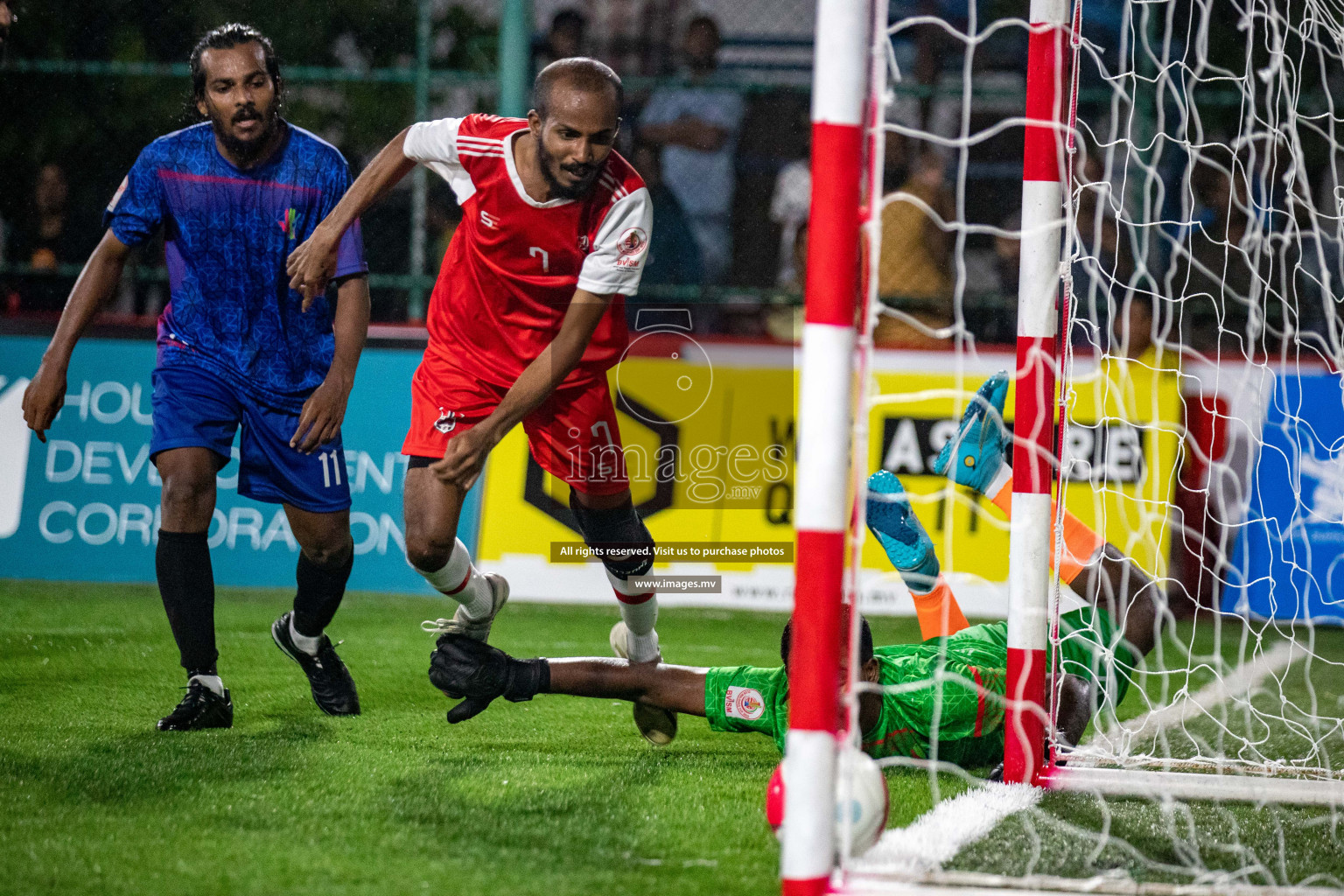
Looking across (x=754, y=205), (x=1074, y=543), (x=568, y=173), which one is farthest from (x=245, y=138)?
(x=754, y=205)

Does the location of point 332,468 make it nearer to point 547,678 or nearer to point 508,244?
point 508,244

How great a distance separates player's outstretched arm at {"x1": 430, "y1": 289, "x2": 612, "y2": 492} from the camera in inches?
141

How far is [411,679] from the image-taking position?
4281 millimetres

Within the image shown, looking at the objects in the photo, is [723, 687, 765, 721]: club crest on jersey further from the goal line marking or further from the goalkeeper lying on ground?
the goal line marking

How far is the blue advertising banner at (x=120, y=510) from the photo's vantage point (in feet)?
19.1

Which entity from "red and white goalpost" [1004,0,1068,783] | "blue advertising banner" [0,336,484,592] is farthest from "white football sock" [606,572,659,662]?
"blue advertising banner" [0,336,484,592]

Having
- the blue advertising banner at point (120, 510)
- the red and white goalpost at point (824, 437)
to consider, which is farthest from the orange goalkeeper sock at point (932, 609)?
the blue advertising banner at point (120, 510)

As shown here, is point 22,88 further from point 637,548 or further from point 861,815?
point 861,815

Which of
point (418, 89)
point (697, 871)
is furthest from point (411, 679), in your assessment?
point (418, 89)

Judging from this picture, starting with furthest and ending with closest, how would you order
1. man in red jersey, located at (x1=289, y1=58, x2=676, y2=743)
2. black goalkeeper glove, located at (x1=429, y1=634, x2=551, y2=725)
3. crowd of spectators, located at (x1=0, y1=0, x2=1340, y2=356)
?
1. crowd of spectators, located at (x1=0, y1=0, x2=1340, y2=356)
2. man in red jersey, located at (x1=289, y1=58, x2=676, y2=743)
3. black goalkeeper glove, located at (x1=429, y1=634, x2=551, y2=725)

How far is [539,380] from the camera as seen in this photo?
3.66 meters

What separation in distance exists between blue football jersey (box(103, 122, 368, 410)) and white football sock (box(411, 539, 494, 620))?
0.68 metres

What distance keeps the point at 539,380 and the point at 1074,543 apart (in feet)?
5.29

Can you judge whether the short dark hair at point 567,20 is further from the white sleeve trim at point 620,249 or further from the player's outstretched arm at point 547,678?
the player's outstretched arm at point 547,678
